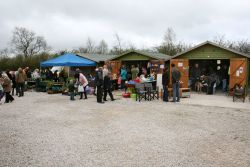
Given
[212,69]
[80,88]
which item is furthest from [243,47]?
[80,88]

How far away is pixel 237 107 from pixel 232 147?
18.2ft

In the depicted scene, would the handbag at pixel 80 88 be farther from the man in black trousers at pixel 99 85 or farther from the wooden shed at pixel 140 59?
the wooden shed at pixel 140 59

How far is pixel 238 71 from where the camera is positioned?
570 inches

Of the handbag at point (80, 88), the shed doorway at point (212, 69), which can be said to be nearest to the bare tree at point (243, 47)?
the shed doorway at point (212, 69)

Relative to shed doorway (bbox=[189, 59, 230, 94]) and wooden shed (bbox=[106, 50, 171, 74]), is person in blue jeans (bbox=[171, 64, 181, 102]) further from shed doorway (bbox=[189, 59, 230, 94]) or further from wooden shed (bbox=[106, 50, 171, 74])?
shed doorway (bbox=[189, 59, 230, 94])

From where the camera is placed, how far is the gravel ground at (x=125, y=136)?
4945 mm

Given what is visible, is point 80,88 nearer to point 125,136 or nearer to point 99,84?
point 99,84

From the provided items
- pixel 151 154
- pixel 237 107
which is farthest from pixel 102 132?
pixel 237 107

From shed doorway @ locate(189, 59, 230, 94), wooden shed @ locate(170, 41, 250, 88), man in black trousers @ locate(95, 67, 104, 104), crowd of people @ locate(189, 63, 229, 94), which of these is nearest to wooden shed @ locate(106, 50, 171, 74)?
wooden shed @ locate(170, 41, 250, 88)

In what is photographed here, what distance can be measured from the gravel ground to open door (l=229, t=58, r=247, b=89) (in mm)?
4322

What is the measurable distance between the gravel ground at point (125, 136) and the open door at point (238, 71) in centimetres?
432

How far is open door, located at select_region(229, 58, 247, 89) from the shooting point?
14.3 m

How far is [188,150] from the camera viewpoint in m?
5.45

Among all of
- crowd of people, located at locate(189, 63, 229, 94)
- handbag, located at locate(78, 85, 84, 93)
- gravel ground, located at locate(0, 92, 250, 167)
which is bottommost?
gravel ground, located at locate(0, 92, 250, 167)
